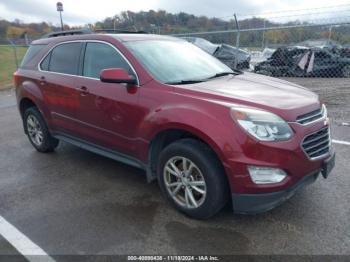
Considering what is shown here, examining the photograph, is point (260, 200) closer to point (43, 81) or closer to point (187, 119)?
point (187, 119)

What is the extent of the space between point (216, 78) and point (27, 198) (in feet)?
8.37

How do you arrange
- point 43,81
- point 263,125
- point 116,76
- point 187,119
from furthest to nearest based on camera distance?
1. point 43,81
2. point 116,76
3. point 187,119
4. point 263,125

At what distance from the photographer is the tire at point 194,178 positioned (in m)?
3.05

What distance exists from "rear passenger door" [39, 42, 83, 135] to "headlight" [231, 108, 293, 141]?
228 centimetres

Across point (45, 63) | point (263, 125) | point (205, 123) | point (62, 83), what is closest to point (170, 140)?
point (205, 123)

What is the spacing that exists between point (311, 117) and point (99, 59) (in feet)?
8.19

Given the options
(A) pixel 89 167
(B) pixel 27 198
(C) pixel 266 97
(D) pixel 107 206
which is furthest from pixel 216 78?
(B) pixel 27 198

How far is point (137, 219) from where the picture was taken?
3367 millimetres

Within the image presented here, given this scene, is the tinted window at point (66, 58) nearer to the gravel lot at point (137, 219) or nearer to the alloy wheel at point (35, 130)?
the alloy wheel at point (35, 130)

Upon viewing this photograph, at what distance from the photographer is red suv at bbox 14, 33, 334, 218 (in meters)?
2.86

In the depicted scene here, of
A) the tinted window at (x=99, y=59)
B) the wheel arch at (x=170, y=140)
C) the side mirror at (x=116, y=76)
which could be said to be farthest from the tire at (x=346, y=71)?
the side mirror at (x=116, y=76)

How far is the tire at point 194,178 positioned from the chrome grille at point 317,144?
751 mm

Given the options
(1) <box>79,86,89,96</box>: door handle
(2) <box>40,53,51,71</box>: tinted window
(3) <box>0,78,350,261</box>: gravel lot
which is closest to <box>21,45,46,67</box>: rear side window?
(2) <box>40,53,51,71</box>: tinted window

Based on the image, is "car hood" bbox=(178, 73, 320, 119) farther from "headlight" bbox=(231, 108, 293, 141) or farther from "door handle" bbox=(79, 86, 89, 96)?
"door handle" bbox=(79, 86, 89, 96)
